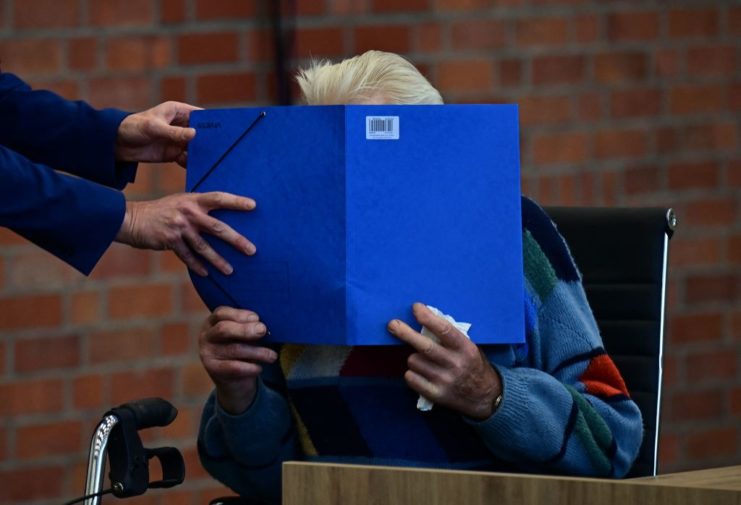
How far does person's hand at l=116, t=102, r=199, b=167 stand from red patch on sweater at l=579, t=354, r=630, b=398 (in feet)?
1.95

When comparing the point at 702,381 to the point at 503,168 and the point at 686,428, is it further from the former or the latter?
the point at 503,168

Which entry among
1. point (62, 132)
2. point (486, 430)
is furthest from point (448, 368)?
point (62, 132)

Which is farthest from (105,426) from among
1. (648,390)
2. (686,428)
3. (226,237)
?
(686,428)

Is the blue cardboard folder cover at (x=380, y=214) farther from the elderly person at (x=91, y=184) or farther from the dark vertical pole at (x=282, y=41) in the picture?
the dark vertical pole at (x=282, y=41)

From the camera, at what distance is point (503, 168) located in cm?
151

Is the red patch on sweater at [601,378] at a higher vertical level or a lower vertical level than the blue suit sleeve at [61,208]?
lower

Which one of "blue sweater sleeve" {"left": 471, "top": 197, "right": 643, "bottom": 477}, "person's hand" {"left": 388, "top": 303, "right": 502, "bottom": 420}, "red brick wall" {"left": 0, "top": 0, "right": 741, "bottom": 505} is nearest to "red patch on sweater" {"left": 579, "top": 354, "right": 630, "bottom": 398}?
"blue sweater sleeve" {"left": 471, "top": 197, "right": 643, "bottom": 477}

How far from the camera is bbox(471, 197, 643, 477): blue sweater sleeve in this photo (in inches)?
63.8

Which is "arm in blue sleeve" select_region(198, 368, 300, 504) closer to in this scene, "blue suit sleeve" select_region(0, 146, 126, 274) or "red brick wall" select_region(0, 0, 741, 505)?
"blue suit sleeve" select_region(0, 146, 126, 274)

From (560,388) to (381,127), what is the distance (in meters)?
0.42

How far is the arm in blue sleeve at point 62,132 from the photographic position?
1.89 meters

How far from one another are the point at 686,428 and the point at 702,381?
0.12 m

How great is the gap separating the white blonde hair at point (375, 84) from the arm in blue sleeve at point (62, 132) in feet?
1.02

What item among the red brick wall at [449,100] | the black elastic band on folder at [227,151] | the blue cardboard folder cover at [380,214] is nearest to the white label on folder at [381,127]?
the blue cardboard folder cover at [380,214]
